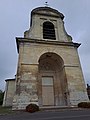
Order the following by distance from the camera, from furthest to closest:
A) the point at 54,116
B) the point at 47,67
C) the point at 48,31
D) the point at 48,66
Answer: the point at 48,31 < the point at 48,66 < the point at 47,67 < the point at 54,116

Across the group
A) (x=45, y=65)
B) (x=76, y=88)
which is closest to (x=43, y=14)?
(x=45, y=65)

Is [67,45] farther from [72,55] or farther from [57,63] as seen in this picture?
[57,63]

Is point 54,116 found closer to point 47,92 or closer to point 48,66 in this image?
point 47,92

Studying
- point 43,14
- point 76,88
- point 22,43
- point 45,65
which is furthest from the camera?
point 43,14

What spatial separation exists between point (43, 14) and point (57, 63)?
7.61m

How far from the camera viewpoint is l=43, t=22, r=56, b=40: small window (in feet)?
60.4

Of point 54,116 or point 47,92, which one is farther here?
point 47,92

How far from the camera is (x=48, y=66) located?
18.3 metres

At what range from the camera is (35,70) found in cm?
1466

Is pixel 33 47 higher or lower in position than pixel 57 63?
higher

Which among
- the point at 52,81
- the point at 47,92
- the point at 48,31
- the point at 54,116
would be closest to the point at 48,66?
the point at 52,81

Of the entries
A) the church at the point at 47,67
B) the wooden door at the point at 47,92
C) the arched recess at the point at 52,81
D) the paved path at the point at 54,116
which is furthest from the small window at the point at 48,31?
the paved path at the point at 54,116

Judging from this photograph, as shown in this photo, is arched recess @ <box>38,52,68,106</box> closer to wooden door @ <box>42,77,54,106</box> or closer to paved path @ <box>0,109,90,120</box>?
wooden door @ <box>42,77,54,106</box>

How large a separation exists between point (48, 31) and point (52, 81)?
7072 mm
